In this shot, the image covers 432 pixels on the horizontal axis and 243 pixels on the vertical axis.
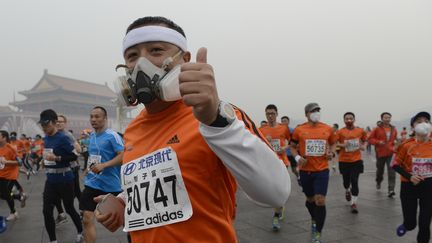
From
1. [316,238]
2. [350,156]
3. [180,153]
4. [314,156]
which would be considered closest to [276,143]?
[350,156]

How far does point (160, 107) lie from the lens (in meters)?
1.73

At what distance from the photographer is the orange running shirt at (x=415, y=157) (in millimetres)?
4641

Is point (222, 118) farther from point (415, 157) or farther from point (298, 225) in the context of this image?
point (298, 225)

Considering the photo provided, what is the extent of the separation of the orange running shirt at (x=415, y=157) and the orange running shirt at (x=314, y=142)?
1.21 metres

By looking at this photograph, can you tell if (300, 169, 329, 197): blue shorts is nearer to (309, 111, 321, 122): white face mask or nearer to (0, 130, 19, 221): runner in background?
(309, 111, 321, 122): white face mask

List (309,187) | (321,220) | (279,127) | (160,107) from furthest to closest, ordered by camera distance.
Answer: (279,127) → (309,187) → (321,220) → (160,107)

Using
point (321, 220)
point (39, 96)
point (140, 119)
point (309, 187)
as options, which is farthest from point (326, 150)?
point (39, 96)

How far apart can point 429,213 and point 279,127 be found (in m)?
4.13

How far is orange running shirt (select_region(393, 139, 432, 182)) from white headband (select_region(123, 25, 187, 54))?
13.6 feet

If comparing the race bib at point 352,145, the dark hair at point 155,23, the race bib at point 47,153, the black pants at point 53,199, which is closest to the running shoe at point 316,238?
the race bib at point 352,145

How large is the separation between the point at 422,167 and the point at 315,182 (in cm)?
161

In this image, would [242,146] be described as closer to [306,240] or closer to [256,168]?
[256,168]

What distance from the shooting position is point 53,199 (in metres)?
5.39

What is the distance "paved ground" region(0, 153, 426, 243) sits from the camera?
5.60 metres
